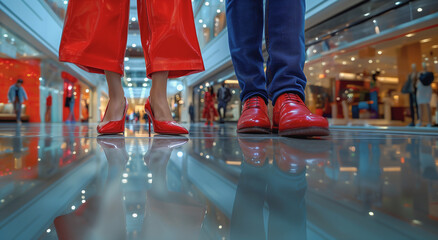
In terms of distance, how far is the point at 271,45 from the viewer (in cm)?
81

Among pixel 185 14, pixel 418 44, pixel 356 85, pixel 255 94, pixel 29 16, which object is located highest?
pixel 29 16

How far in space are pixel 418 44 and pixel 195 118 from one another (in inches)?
319

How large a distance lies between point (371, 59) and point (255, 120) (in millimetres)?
5419

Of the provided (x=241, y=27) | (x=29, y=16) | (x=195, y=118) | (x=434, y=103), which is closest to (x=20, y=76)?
(x=29, y=16)

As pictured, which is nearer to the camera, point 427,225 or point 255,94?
point 427,225

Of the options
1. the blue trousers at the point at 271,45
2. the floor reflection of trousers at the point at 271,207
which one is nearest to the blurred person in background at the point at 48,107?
the blue trousers at the point at 271,45

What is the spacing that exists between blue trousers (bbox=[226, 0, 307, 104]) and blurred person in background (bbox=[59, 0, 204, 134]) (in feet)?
0.83

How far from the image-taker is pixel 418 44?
4090mm

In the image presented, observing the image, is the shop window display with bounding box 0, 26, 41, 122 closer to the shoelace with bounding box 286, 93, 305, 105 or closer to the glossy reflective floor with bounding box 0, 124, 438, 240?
the shoelace with bounding box 286, 93, 305, 105

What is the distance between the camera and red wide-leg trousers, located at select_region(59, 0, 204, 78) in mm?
668

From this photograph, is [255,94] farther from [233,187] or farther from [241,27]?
[233,187]

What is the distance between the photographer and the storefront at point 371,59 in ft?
10.2

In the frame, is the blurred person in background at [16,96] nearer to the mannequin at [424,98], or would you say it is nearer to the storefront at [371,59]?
the storefront at [371,59]

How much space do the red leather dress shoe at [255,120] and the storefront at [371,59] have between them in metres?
1.71
